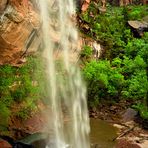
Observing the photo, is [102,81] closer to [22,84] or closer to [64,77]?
[64,77]

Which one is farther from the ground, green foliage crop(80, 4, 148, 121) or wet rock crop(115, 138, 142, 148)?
green foliage crop(80, 4, 148, 121)

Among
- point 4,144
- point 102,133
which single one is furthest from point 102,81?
point 4,144

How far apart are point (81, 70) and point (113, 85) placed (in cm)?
164

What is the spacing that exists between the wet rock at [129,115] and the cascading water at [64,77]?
5.26 feet

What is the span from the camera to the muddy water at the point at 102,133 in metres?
11.7

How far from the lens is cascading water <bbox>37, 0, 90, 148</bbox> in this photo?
41.3ft

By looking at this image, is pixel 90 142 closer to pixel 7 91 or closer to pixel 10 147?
pixel 10 147

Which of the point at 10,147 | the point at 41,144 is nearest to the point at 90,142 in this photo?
the point at 41,144

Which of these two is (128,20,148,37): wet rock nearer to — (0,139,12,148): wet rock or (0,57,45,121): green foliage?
(0,57,45,121): green foliage

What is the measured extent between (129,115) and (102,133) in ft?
7.60

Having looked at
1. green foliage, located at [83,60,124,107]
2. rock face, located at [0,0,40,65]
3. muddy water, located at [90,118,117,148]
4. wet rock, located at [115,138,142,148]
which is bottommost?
wet rock, located at [115,138,142,148]

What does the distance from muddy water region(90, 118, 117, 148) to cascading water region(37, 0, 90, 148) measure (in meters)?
0.26

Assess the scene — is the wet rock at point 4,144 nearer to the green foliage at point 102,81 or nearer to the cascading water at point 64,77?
the cascading water at point 64,77

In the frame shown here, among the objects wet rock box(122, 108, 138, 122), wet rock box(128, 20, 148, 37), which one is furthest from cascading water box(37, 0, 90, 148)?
wet rock box(128, 20, 148, 37)
